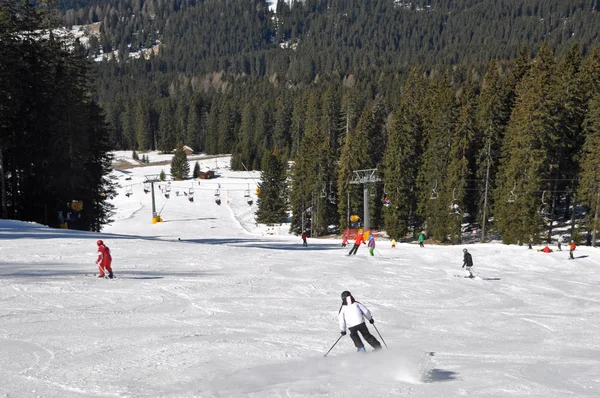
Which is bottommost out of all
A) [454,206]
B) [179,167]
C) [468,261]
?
[468,261]

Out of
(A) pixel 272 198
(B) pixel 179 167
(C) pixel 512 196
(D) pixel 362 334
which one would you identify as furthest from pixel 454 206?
(B) pixel 179 167

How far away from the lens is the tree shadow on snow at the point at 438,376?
957cm

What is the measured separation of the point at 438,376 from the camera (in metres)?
9.98

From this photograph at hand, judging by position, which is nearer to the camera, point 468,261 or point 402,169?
point 468,261

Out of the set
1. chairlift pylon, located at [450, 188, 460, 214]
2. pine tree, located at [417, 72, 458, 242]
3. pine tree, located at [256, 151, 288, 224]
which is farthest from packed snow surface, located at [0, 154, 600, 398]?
pine tree, located at [256, 151, 288, 224]

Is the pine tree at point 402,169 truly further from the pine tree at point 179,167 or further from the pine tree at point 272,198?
the pine tree at point 179,167

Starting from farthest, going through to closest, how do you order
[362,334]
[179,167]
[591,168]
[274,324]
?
[179,167] → [591,168] → [274,324] → [362,334]

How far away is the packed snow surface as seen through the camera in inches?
360

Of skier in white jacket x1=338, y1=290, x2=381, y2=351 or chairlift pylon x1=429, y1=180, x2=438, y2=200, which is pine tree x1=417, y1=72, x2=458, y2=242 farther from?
skier in white jacket x1=338, y1=290, x2=381, y2=351

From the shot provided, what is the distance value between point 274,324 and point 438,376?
4.94m

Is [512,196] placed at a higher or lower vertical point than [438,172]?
lower

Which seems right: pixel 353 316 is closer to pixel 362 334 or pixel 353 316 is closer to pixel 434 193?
pixel 362 334

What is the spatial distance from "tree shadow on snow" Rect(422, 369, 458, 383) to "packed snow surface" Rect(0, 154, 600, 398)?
0.07 metres

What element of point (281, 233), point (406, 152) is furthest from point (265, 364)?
point (281, 233)
